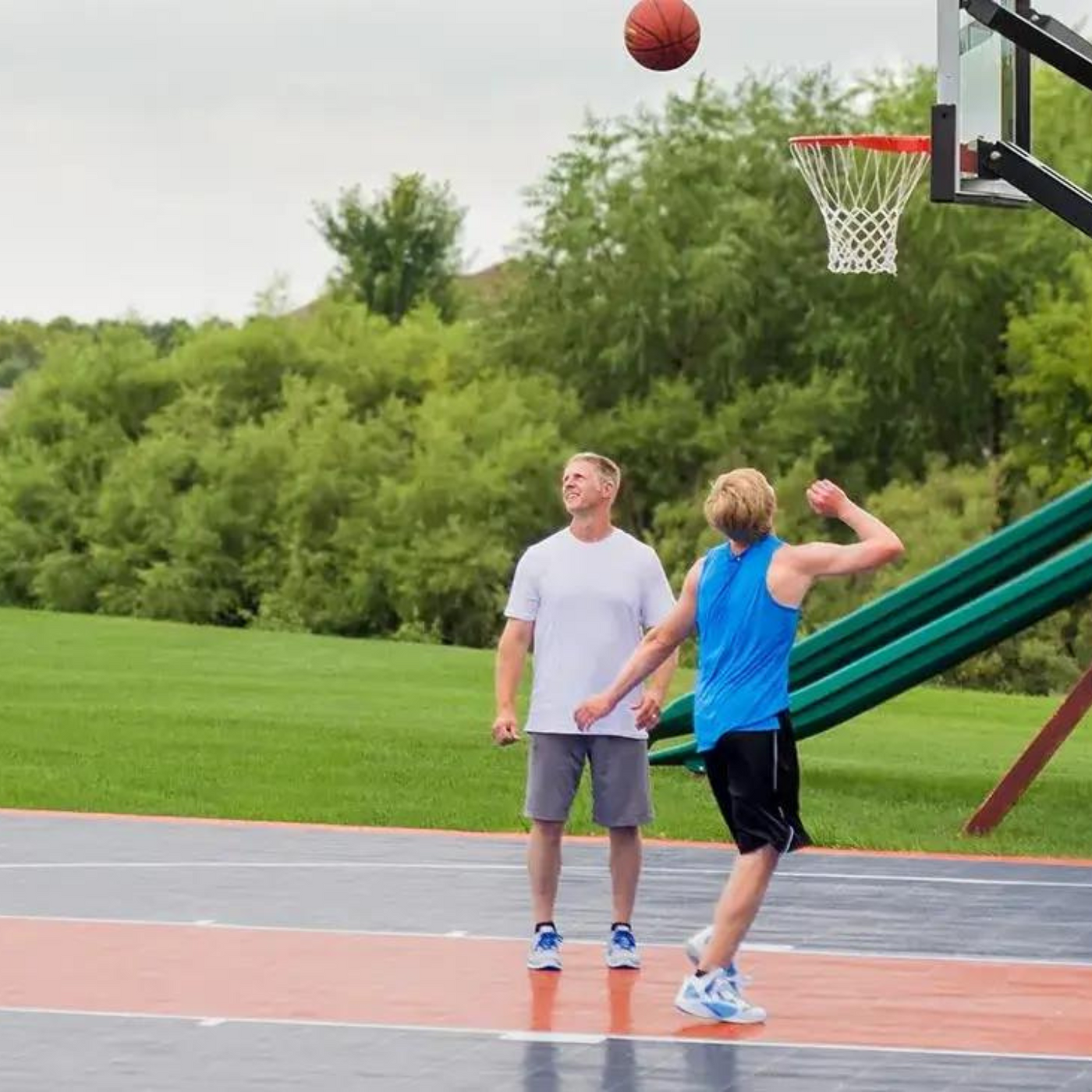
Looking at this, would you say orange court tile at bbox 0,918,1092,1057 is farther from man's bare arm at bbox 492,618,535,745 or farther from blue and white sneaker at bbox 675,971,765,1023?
man's bare arm at bbox 492,618,535,745

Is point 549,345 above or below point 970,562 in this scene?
above

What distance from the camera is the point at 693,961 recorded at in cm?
1030

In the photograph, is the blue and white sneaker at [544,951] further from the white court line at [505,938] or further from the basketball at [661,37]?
the basketball at [661,37]

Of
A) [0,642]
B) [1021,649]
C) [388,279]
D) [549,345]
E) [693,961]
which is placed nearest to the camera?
[693,961]

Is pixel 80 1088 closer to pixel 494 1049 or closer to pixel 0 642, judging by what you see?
pixel 494 1049

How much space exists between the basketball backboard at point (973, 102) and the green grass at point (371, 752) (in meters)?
4.69

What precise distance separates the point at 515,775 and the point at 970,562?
4.50 metres

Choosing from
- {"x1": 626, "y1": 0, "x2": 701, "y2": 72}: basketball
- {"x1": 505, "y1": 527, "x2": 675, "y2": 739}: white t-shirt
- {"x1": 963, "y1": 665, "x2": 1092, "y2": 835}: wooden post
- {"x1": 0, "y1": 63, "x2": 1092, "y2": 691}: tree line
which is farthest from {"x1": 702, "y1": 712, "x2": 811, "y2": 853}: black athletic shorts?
{"x1": 0, "y1": 63, "x2": 1092, "y2": 691}: tree line

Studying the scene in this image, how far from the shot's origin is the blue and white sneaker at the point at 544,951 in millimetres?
10984

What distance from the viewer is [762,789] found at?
9789 mm

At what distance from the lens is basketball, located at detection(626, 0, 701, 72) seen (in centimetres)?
1522

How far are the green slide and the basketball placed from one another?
4.09m

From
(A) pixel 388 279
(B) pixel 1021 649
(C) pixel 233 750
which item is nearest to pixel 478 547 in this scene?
(B) pixel 1021 649

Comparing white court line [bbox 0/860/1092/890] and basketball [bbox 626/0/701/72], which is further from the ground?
basketball [bbox 626/0/701/72]
